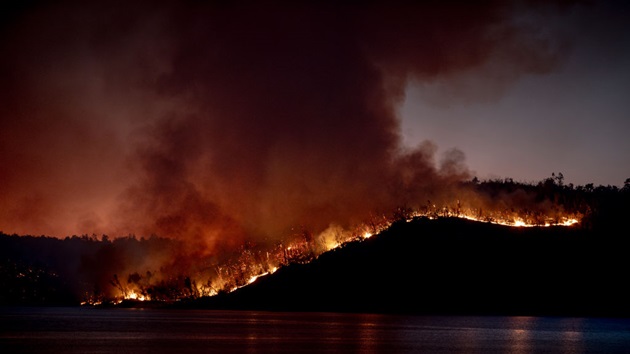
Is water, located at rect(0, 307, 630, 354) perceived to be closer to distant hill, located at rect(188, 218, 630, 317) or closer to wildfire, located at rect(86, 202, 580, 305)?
distant hill, located at rect(188, 218, 630, 317)

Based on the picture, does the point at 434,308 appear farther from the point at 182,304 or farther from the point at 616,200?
the point at 182,304

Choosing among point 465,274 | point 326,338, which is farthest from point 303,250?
point 326,338

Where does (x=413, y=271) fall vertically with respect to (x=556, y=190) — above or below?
below

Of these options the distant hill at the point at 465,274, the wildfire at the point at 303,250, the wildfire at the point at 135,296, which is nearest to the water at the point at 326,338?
the distant hill at the point at 465,274

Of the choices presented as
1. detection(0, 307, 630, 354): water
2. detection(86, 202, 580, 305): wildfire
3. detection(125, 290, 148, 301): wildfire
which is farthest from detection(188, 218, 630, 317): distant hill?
detection(125, 290, 148, 301): wildfire

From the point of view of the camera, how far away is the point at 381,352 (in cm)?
5347

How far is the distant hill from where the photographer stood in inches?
4355

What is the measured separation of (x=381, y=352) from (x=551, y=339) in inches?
770

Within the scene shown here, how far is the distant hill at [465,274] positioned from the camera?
111 m

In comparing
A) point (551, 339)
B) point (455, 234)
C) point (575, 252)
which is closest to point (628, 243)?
point (575, 252)

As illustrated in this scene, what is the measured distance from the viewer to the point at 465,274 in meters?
115

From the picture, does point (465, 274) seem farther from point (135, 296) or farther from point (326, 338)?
point (135, 296)

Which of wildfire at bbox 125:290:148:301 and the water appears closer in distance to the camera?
the water

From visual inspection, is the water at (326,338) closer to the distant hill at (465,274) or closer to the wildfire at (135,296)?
the distant hill at (465,274)
